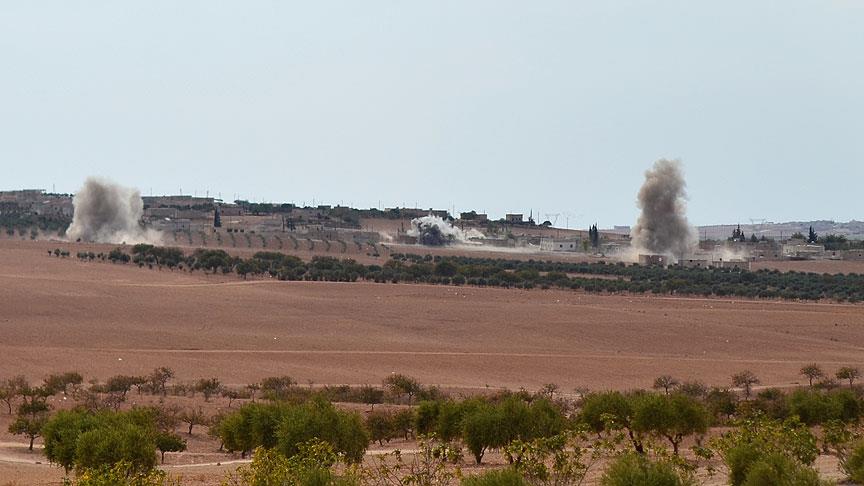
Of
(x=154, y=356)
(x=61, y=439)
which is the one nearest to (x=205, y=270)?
(x=154, y=356)

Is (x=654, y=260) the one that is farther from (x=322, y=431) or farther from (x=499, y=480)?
(x=499, y=480)

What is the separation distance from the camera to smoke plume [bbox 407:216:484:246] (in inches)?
5157

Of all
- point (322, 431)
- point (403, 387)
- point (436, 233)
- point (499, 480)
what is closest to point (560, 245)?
point (436, 233)

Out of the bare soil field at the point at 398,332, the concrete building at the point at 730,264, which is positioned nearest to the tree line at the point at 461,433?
the bare soil field at the point at 398,332

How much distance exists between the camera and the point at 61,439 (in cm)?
2141

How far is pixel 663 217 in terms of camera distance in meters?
112

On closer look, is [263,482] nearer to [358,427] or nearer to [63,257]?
[358,427]

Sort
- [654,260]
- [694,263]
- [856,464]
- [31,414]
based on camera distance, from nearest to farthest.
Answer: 1. [856,464]
2. [31,414]
3. [654,260]
4. [694,263]

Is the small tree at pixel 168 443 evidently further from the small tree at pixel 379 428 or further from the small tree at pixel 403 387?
the small tree at pixel 403 387

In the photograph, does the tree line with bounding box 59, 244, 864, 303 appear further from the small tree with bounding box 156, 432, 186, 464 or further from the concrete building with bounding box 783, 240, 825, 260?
the small tree with bounding box 156, 432, 186, 464

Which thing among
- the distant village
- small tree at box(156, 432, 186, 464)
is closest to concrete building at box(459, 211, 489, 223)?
the distant village

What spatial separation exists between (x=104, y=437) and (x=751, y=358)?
3191 cm

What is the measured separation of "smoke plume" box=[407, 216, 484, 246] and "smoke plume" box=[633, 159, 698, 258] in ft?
79.4

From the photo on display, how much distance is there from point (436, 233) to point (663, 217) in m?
29.0
